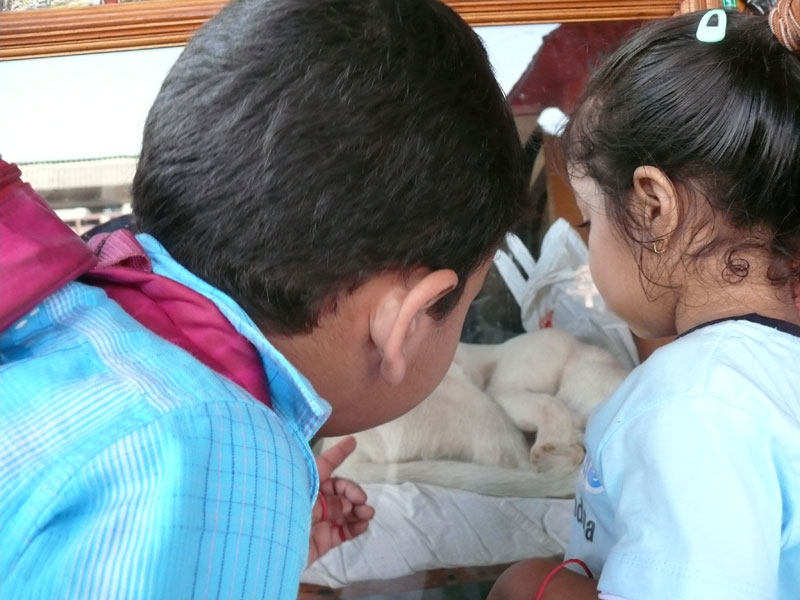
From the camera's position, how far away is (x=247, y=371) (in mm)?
438

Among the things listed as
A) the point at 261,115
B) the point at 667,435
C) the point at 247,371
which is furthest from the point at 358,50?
the point at 667,435

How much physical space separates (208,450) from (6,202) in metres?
0.16

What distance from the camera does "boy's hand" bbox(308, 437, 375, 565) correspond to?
76cm

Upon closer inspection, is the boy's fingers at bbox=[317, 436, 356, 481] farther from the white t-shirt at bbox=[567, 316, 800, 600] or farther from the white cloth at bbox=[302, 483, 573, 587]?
the white t-shirt at bbox=[567, 316, 800, 600]

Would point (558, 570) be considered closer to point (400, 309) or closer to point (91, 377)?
point (400, 309)

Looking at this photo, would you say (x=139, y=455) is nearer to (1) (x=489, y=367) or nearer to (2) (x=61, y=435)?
(2) (x=61, y=435)

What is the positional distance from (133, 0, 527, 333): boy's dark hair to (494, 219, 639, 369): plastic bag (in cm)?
55

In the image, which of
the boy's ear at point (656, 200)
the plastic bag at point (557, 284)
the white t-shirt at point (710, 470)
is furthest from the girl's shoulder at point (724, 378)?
the plastic bag at point (557, 284)

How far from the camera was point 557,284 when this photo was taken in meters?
1.04

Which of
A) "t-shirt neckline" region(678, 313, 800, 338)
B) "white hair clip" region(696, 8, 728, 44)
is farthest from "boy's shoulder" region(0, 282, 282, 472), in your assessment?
"white hair clip" region(696, 8, 728, 44)

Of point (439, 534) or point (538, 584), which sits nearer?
point (538, 584)

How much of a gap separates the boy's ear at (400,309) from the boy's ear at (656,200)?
0.25m

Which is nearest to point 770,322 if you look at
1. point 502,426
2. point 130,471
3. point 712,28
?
point 712,28

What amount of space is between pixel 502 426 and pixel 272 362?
20.4 inches
